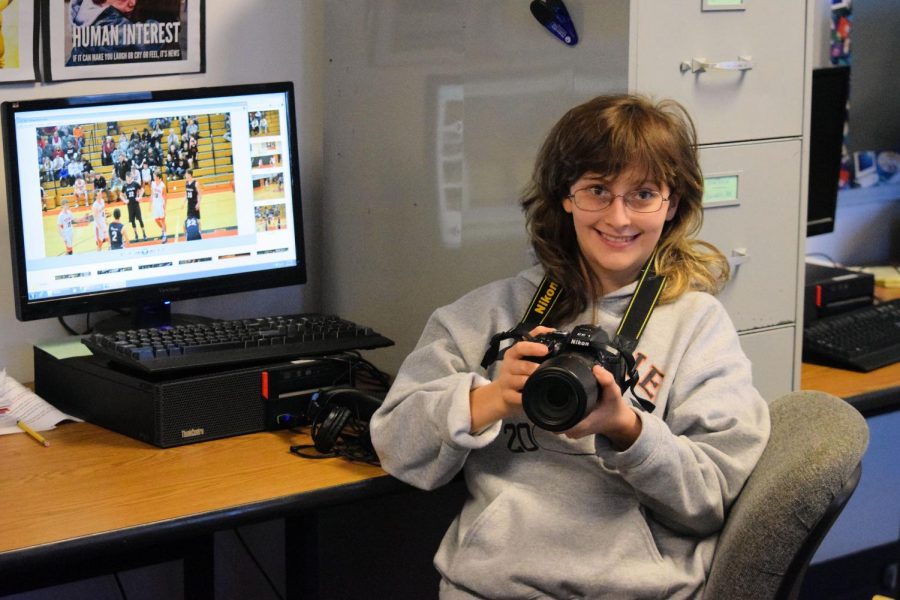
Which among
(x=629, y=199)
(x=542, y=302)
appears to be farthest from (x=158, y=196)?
(x=629, y=199)

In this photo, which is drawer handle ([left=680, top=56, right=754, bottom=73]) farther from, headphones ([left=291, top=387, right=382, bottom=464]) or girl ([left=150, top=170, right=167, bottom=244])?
girl ([left=150, top=170, right=167, bottom=244])

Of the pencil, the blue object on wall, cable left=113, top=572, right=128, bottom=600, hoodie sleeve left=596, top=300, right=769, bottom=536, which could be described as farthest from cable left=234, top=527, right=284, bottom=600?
the blue object on wall

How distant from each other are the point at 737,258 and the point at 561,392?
1.88 feet

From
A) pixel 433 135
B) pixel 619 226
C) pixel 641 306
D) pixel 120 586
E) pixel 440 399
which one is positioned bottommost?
pixel 120 586

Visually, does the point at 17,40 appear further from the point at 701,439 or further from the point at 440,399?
the point at 701,439

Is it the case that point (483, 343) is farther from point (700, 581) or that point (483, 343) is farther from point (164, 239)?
point (164, 239)

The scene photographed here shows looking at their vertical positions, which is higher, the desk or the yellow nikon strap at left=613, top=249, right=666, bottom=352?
the yellow nikon strap at left=613, top=249, right=666, bottom=352

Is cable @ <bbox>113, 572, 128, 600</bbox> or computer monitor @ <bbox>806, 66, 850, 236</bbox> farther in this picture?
computer monitor @ <bbox>806, 66, 850, 236</bbox>

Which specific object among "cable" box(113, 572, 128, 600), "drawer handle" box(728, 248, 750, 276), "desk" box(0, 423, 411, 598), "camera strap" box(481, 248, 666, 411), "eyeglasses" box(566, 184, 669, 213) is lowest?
"cable" box(113, 572, 128, 600)

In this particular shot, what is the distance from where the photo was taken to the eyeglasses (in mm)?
1526

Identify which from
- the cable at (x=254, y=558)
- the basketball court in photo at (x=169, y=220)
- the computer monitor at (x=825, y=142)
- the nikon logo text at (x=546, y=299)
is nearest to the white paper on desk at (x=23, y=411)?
the basketball court in photo at (x=169, y=220)

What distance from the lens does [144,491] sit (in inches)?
58.9

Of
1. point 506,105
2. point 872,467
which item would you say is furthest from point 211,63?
point 872,467

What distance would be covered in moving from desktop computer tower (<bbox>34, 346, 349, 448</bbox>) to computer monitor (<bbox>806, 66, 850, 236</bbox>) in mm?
1211
